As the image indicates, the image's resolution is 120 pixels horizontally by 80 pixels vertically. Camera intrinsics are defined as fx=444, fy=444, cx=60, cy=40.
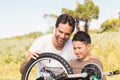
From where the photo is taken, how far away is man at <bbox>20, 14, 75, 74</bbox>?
545cm

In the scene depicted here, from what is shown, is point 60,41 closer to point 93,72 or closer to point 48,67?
point 48,67

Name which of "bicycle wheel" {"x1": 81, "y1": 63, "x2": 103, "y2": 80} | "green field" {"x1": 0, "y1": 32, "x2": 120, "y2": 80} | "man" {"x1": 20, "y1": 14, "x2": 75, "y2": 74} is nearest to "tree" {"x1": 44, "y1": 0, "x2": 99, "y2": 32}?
"green field" {"x1": 0, "y1": 32, "x2": 120, "y2": 80}

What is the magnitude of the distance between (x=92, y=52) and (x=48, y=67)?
39.4ft

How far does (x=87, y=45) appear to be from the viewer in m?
5.30

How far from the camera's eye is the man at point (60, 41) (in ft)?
17.9

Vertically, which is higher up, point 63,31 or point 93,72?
point 63,31

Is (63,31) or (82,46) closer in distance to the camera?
(82,46)

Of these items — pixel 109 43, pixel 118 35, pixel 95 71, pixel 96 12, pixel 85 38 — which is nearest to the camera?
pixel 95 71

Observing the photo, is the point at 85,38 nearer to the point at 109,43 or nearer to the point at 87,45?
the point at 87,45

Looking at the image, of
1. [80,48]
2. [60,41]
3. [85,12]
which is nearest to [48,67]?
Answer: [80,48]

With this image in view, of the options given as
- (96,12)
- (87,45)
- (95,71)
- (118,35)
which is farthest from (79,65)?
(96,12)

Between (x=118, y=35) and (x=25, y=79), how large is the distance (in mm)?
13947

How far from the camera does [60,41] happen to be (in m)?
5.64

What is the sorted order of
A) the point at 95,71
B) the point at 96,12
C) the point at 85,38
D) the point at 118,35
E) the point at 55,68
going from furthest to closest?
1. the point at 96,12
2. the point at 118,35
3. the point at 85,38
4. the point at 55,68
5. the point at 95,71
